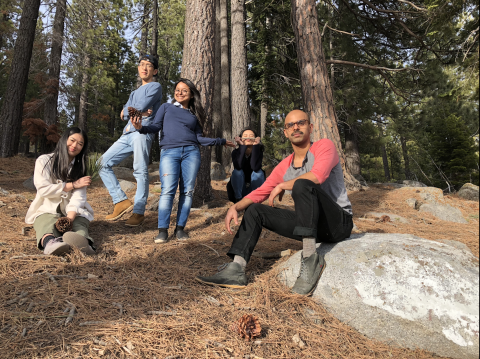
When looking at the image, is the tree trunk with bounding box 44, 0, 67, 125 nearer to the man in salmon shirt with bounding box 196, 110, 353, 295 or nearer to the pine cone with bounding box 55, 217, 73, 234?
the pine cone with bounding box 55, 217, 73, 234

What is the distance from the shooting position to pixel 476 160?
2.99ft

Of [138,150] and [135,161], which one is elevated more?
[138,150]

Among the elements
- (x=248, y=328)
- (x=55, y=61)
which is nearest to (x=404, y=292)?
(x=248, y=328)

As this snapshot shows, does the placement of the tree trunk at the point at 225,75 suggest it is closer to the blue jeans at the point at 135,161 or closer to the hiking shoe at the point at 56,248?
the blue jeans at the point at 135,161

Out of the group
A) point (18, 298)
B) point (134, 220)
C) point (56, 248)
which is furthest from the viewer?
point (134, 220)

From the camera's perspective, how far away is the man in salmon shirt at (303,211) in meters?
2.32

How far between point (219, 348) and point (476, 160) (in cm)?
152

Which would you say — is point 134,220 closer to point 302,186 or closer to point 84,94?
point 302,186

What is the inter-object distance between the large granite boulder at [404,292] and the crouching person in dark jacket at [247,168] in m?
2.88

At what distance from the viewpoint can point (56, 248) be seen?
9.00ft

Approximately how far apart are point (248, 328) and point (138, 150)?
9.04ft

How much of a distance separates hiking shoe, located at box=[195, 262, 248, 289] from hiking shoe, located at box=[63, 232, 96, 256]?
1157 millimetres

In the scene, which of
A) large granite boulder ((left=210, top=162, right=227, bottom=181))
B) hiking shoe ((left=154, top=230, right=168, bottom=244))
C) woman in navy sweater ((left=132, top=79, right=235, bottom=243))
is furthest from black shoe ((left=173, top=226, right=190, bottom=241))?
large granite boulder ((left=210, top=162, right=227, bottom=181))

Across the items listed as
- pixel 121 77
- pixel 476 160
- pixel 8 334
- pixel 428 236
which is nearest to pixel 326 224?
pixel 428 236
